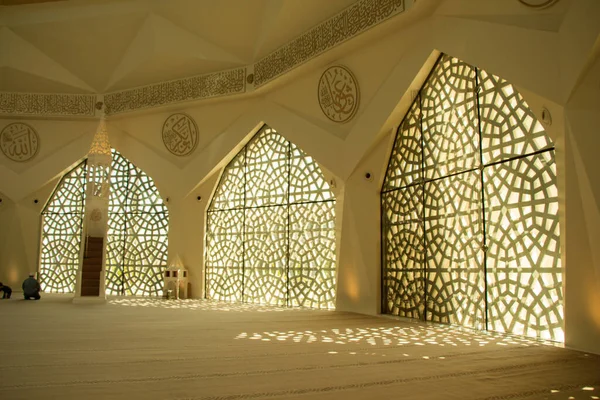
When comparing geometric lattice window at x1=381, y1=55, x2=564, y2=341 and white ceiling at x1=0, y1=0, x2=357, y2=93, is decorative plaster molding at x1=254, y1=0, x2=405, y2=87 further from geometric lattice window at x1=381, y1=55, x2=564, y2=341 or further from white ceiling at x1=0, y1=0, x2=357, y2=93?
geometric lattice window at x1=381, y1=55, x2=564, y2=341

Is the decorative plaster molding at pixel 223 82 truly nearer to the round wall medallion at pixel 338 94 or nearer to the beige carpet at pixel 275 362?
the round wall medallion at pixel 338 94

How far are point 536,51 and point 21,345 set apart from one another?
4432 millimetres

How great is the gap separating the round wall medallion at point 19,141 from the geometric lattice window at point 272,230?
3851mm

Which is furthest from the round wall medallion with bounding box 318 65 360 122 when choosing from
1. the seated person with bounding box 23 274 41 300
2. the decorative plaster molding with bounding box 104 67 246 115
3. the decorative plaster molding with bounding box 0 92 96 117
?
the seated person with bounding box 23 274 41 300

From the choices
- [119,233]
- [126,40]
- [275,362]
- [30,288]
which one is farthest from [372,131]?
[30,288]

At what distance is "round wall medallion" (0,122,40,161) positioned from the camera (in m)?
10.3

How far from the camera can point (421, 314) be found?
5945mm

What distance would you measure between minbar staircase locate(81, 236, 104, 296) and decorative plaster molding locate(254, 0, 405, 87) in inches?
149

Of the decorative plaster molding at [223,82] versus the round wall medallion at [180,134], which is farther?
the round wall medallion at [180,134]

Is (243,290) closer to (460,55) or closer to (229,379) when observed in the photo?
(460,55)

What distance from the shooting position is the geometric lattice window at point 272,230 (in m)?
7.66

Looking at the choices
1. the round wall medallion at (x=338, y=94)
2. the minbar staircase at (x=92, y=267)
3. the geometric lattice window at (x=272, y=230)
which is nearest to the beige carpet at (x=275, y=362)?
the geometric lattice window at (x=272, y=230)

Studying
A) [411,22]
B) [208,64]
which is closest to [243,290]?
[208,64]

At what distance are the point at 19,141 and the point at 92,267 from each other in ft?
10.9
